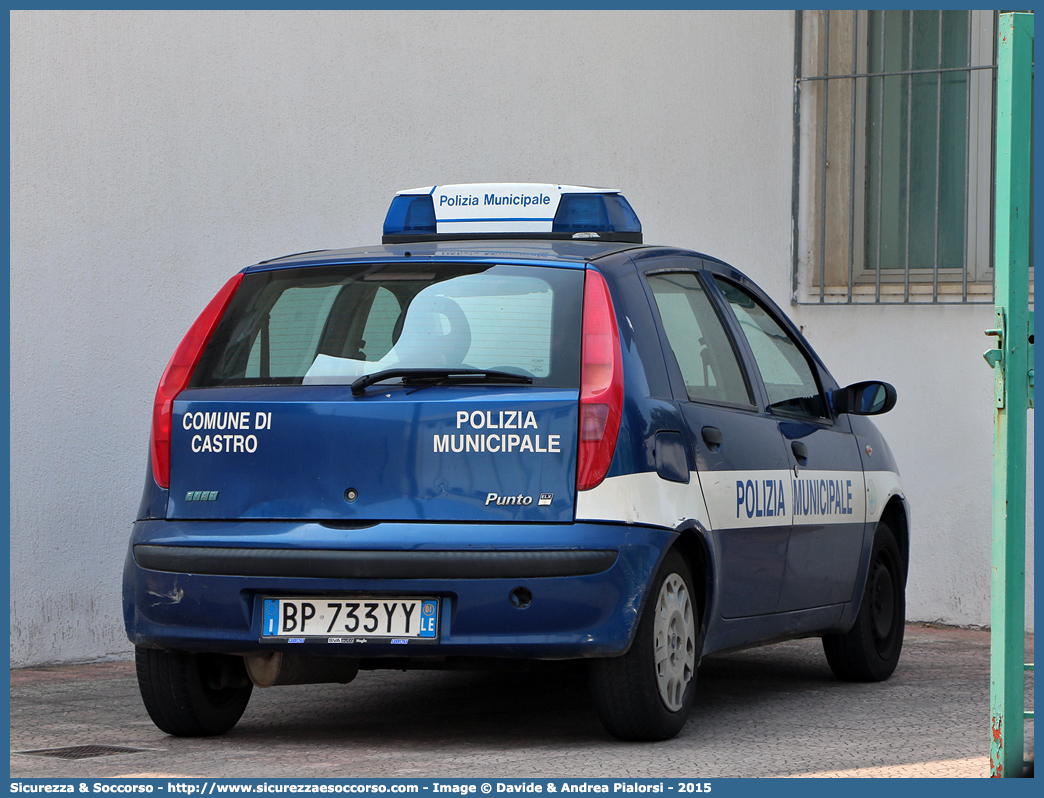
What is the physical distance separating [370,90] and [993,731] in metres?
4.99

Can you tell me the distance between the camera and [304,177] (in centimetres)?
765

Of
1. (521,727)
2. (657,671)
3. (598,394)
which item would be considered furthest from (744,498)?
(521,727)

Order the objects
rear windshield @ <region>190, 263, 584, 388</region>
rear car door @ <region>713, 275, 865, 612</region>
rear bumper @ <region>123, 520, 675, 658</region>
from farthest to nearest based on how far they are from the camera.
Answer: rear car door @ <region>713, 275, 865, 612</region> < rear windshield @ <region>190, 263, 584, 388</region> < rear bumper @ <region>123, 520, 675, 658</region>

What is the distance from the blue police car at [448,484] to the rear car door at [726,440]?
0.01m

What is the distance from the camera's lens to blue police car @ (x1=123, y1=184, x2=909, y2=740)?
14.6 ft

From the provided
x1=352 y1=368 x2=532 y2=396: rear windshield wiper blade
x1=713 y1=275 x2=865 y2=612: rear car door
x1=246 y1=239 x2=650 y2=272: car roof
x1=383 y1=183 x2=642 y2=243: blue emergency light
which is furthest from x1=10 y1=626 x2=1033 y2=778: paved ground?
x1=383 y1=183 x2=642 y2=243: blue emergency light

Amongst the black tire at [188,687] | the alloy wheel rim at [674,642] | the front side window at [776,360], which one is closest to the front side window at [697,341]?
the front side window at [776,360]

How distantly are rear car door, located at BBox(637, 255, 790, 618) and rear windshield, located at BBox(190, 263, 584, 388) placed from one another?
1.54 feet

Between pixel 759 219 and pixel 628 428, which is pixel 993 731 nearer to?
pixel 628 428

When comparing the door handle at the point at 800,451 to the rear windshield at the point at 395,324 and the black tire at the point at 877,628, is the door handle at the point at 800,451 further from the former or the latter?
the rear windshield at the point at 395,324

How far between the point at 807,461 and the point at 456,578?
1876mm

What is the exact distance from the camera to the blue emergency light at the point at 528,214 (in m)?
5.79

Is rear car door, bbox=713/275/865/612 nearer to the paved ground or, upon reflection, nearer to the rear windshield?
the paved ground

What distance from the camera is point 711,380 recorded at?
527 cm
